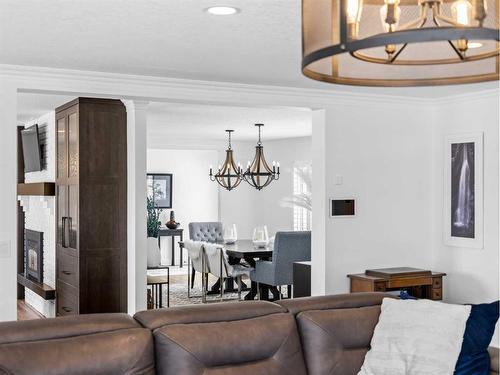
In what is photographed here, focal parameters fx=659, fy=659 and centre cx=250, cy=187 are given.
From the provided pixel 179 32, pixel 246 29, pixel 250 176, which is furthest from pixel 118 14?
pixel 250 176

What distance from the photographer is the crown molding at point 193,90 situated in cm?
478

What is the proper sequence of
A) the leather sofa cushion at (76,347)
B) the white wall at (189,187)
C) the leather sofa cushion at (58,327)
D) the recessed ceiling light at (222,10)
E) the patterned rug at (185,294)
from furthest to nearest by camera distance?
the white wall at (189,187)
the patterned rug at (185,294)
the recessed ceiling light at (222,10)
the leather sofa cushion at (58,327)
the leather sofa cushion at (76,347)

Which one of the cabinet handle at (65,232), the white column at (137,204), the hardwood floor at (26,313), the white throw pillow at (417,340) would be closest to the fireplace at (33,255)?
the hardwood floor at (26,313)


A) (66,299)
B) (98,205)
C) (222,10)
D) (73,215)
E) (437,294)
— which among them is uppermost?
(222,10)

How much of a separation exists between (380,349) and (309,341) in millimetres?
337

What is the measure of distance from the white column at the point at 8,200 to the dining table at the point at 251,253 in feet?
11.2

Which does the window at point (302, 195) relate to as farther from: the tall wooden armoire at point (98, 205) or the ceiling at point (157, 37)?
the ceiling at point (157, 37)

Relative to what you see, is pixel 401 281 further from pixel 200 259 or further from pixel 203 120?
pixel 203 120

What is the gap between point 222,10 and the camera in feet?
10.8

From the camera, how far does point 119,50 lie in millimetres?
4184

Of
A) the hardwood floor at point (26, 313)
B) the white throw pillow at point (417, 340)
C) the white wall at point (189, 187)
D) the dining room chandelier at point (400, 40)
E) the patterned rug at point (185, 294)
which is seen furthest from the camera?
the white wall at point (189, 187)

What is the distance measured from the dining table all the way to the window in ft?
7.57

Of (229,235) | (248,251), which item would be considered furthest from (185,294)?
Result: (248,251)

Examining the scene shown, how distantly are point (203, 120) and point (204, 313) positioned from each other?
5724 millimetres
